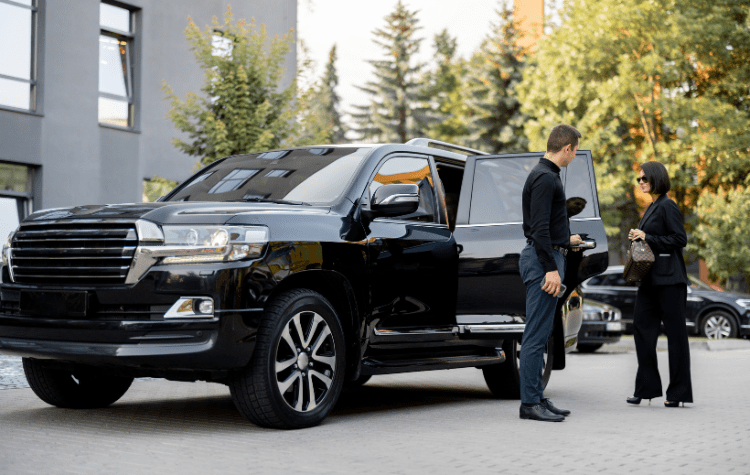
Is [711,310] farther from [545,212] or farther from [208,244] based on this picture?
[208,244]

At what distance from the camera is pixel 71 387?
705cm

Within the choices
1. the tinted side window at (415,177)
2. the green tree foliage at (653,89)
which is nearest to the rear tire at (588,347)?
the green tree foliage at (653,89)

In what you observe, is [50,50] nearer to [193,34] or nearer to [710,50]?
[193,34]

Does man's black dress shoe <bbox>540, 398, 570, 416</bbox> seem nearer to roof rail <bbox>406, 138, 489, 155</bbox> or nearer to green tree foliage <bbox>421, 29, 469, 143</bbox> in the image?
roof rail <bbox>406, 138, 489, 155</bbox>

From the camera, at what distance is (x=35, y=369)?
6.86 meters

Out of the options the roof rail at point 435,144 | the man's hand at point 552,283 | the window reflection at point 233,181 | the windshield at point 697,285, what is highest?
the roof rail at point 435,144

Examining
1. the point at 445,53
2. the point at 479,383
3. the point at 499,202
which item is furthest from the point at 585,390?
the point at 445,53

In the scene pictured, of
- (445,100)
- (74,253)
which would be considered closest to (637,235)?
(74,253)

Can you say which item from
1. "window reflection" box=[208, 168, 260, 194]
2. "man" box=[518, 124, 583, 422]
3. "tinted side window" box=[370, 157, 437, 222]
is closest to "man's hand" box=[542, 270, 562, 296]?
"man" box=[518, 124, 583, 422]

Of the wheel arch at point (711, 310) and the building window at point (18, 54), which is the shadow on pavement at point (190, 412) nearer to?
the building window at point (18, 54)

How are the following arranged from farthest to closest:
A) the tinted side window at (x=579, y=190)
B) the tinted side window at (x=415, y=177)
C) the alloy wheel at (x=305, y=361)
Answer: the tinted side window at (x=579, y=190) < the tinted side window at (x=415, y=177) < the alloy wheel at (x=305, y=361)

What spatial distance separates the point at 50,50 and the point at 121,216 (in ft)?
43.3

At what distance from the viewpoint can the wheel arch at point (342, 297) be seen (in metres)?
6.34

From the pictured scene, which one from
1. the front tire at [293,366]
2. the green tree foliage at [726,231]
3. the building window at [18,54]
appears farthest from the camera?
the green tree foliage at [726,231]
